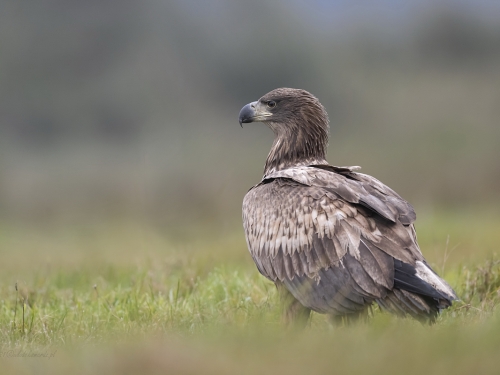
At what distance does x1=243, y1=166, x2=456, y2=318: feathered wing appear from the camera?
17.3 feet

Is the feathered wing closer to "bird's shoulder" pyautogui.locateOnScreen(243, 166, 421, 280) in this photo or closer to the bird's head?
"bird's shoulder" pyautogui.locateOnScreen(243, 166, 421, 280)

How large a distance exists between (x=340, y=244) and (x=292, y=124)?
1957mm

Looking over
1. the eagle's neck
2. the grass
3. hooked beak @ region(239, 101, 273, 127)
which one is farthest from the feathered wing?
hooked beak @ region(239, 101, 273, 127)

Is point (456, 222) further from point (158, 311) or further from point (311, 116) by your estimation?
A: point (158, 311)

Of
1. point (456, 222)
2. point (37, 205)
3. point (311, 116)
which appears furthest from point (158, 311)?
point (37, 205)

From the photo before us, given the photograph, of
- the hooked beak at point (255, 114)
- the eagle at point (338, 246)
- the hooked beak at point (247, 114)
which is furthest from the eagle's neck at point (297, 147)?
the eagle at point (338, 246)

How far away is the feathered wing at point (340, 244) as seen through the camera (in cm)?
527

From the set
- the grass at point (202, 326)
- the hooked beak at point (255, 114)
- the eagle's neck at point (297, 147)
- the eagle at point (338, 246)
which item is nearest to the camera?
the grass at point (202, 326)

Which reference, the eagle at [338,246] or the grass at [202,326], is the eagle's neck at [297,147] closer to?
the eagle at [338,246]

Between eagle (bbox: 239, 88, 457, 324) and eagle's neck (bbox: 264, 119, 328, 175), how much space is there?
46 centimetres

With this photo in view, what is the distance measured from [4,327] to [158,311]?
1.19m

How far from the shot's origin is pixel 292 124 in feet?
23.7

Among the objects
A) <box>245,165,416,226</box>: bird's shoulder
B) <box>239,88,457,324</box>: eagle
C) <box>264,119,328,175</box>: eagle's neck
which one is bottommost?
<box>239,88,457,324</box>: eagle

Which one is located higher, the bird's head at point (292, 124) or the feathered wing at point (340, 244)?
the bird's head at point (292, 124)
